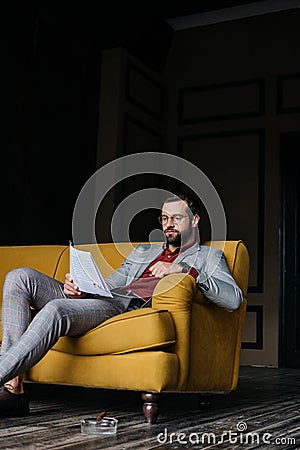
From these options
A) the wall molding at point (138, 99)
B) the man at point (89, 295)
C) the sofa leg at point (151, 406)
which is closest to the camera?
the man at point (89, 295)

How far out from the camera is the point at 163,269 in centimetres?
282

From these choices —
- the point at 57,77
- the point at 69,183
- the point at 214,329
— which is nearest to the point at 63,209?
the point at 69,183

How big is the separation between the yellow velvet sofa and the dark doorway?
288cm

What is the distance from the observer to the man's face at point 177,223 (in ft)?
9.77

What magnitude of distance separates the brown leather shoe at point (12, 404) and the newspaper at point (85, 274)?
0.48m

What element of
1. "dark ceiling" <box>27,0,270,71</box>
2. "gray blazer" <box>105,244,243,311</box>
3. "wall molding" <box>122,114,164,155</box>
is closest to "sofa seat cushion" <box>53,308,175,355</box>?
"gray blazer" <box>105,244,243,311</box>

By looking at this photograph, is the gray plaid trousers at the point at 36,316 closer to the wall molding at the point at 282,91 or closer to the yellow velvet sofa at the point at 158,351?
the yellow velvet sofa at the point at 158,351

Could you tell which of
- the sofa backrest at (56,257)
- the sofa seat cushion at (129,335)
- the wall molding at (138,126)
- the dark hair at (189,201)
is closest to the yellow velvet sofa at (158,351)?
the sofa seat cushion at (129,335)

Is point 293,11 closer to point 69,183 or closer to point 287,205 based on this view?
point 287,205

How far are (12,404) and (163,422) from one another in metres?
0.58

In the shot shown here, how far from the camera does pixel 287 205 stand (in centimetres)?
587

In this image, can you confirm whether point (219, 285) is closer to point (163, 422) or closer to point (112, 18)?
point (163, 422)

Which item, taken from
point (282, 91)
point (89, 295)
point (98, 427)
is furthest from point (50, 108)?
point (98, 427)

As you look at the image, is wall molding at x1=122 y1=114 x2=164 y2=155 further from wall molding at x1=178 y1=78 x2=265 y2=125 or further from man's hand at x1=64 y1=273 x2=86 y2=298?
man's hand at x1=64 y1=273 x2=86 y2=298
